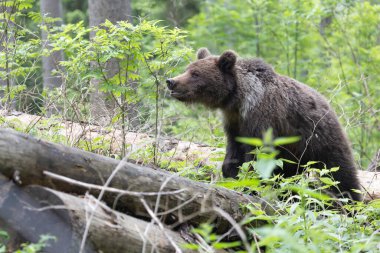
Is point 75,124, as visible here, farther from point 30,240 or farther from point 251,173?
point 30,240

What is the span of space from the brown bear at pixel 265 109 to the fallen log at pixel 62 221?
3429mm

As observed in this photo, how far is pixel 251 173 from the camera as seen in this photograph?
6.09 metres

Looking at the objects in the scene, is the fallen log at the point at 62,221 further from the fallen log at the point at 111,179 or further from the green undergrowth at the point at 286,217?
the green undergrowth at the point at 286,217

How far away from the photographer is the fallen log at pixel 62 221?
386cm

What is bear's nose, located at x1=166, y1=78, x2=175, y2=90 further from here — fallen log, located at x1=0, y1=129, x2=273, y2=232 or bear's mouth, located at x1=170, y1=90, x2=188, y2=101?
fallen log, located at x1=0, y1=129, x2=273, y2=232

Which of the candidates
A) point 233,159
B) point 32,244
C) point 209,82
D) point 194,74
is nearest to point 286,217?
point 32,244

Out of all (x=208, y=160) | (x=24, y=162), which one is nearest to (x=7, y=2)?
(x=208, y=160)

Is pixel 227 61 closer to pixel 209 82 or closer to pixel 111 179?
pixel 209 82

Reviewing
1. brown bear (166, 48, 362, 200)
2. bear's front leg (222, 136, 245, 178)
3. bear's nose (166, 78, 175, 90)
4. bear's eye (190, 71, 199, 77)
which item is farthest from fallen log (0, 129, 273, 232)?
bear's eye (190, 71, 199, 77)

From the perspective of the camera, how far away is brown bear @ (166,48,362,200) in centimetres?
749

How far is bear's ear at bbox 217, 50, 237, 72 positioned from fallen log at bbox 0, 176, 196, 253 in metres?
4.02

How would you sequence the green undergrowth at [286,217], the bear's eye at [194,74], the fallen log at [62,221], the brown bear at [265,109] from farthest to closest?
the bear's eye at [194,74] < the brown bear at [265,109] < the green undergrowth at [286,217] < the fallen log at [62,221]

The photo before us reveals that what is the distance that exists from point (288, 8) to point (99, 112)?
7.35 m

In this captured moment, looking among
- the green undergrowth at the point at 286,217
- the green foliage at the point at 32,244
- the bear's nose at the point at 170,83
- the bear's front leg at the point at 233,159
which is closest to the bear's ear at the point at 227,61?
the bear's nose at the point at 170,83
